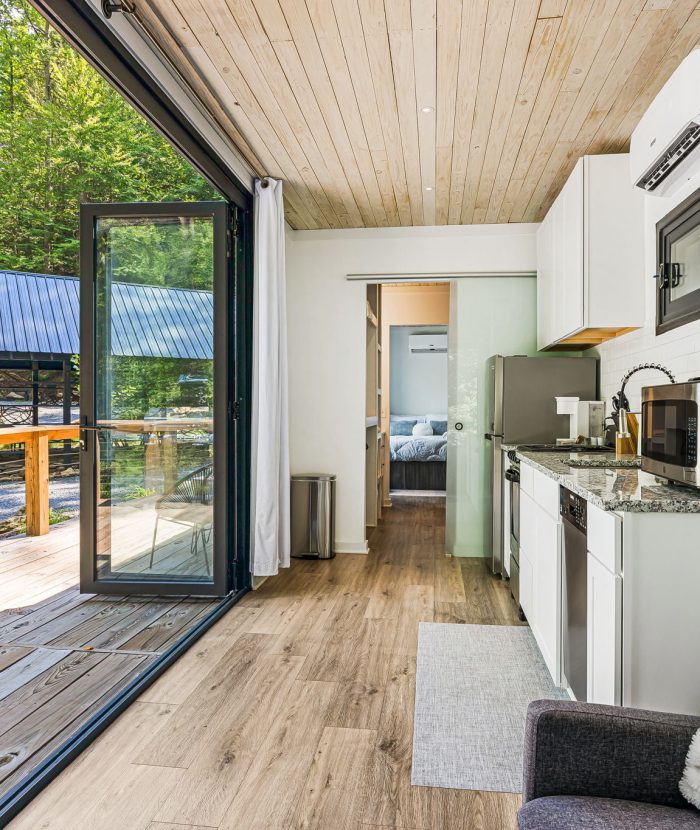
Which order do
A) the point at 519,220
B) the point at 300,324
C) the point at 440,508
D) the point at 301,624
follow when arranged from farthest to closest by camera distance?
the point at 440,508 → the point at 300,324 → the point at 519,220 → the point at 301,624

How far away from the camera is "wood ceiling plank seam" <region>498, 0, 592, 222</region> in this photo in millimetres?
2074

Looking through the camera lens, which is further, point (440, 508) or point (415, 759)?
point (440, 508)

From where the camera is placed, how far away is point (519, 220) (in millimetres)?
4422

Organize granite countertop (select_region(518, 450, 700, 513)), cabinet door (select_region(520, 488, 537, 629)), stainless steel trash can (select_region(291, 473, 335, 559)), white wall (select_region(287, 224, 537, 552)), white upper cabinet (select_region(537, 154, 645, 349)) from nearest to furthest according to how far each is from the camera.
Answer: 1. granite countertop (select_region(518, 450, 700, 513))
2. cabinet door (select_region(520, 488, 537, 629))
3. white upper cabinet (select_region(537, 154, 645, 349))
4. stainless steel trash can (select_region(291, 473, 335, 559))
5. white wall (select_region(287, 224, 537, 552))

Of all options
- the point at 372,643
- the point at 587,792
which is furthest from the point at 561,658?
the point at 587,792

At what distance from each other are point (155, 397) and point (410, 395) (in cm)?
624

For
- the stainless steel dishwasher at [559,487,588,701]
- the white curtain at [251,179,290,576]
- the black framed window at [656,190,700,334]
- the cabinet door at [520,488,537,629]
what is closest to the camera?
the stainless steel dishwasher at [559,487,588,701]

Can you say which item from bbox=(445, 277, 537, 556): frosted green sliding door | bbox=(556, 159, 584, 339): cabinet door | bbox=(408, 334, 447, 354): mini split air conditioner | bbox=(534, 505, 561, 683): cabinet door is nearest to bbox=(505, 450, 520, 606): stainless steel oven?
bbox=(534, 505, 561, 683): cabinet door

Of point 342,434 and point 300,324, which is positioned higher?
point 300,324

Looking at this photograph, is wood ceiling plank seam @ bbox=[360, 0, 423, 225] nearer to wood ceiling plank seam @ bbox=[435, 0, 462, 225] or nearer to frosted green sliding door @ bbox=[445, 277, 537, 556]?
wood ceiling plank seam @ bbox=[435, 0, 462, 225]

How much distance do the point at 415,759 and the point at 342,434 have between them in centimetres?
293

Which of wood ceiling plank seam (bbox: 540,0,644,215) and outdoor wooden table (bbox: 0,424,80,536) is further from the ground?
wood ceiling plank seam (bbox: 540,0,644,215)

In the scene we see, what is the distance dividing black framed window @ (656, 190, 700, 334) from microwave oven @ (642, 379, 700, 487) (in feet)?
2.28

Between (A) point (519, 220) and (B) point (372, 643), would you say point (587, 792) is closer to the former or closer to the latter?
(B) point (372, 643)
